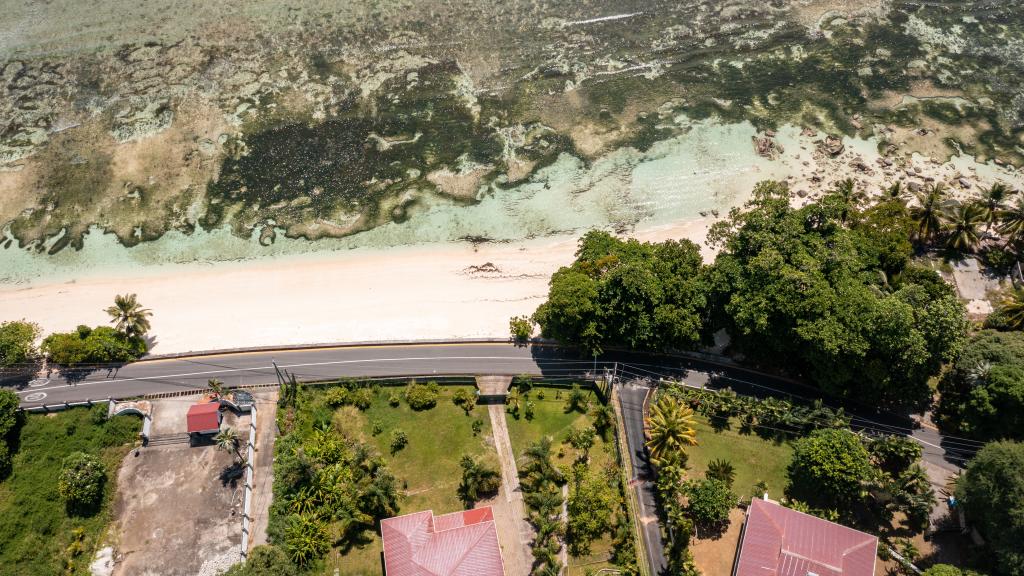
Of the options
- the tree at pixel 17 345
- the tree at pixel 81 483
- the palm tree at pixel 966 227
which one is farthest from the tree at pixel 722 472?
the tree at pixel 17 345

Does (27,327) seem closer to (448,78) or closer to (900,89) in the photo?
(448,78)

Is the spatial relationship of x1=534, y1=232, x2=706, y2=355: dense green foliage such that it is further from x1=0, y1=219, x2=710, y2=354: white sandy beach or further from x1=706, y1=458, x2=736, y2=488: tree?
x1=706, y1=458, x2=736, y2=488: tree

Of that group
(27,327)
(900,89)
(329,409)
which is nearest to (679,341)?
(329,409)

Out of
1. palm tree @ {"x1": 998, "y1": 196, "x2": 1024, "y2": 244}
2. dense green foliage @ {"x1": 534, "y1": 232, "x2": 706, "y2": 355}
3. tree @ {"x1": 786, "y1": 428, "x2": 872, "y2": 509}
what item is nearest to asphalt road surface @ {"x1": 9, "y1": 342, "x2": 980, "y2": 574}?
dense green foliage @ {"x1": 534, "y1": 232, "x2": 706, "y2": 355}

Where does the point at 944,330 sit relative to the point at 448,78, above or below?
below

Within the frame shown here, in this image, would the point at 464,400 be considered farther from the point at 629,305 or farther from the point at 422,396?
the point at 629,305

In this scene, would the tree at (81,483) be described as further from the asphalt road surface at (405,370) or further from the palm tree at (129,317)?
the palm tree at (129,317)
